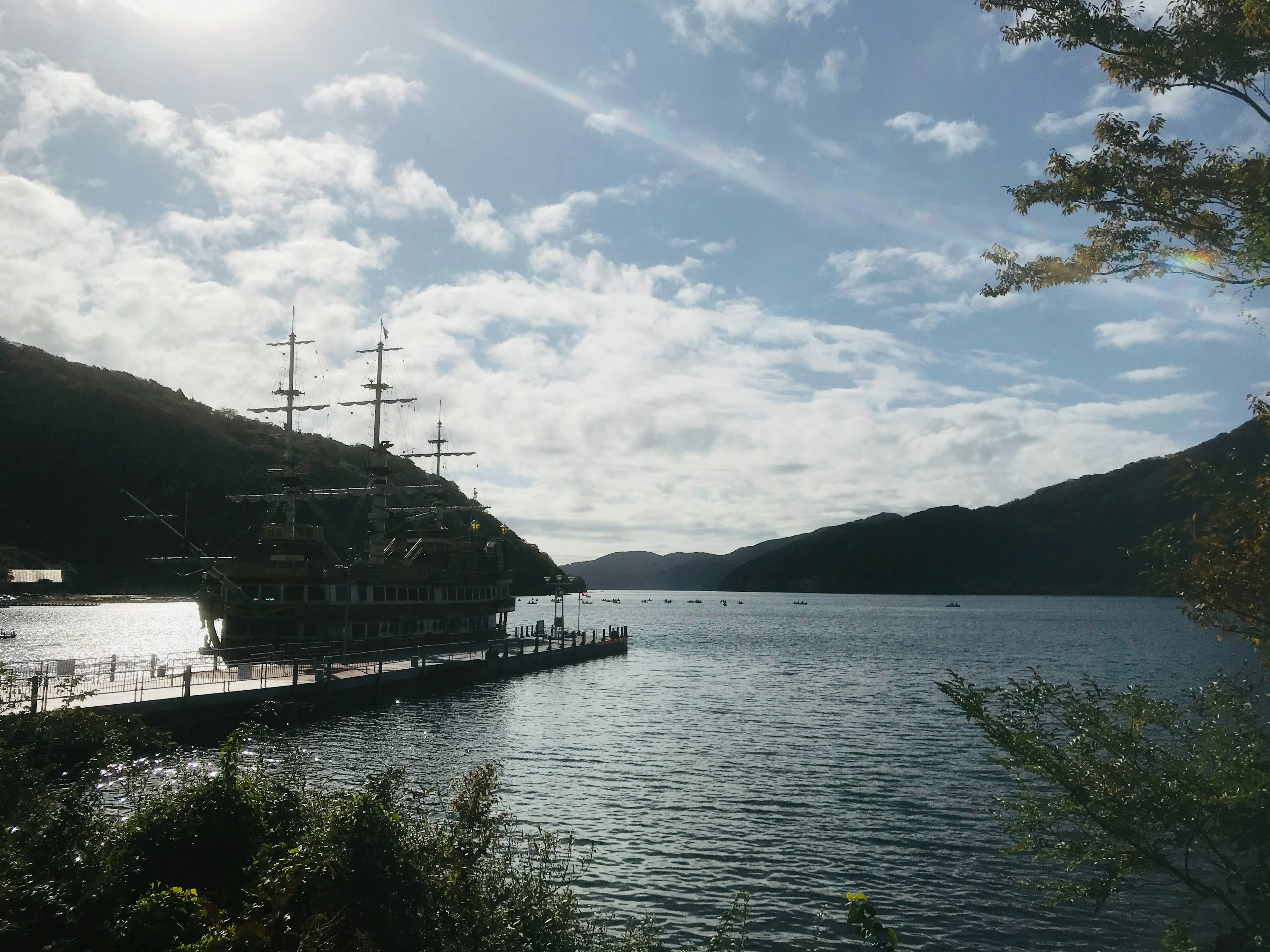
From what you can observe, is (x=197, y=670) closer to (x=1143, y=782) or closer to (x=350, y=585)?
(x=350, y=585)

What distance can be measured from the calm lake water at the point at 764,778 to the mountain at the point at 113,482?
10284 centimetres

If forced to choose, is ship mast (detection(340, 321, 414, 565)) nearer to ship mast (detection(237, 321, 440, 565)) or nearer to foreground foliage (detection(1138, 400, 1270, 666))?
ship mast (detection(237, 321, 440, 565))

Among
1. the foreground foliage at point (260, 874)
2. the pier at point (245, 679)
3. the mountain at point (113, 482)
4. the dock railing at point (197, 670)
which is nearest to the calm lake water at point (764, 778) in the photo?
the pier at point (245, 679)

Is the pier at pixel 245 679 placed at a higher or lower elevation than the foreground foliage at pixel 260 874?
lower

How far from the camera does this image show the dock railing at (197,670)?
26.9 meters

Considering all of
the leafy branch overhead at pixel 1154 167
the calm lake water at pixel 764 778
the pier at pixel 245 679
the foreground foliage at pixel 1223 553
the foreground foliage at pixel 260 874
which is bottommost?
the calm lake water at pixel 764 778

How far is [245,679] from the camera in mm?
38719

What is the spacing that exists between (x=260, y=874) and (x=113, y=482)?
19270 centimetres

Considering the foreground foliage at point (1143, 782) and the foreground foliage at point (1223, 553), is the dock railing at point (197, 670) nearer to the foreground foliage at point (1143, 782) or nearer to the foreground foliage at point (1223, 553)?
the foreground foliage at point (1143, 782)

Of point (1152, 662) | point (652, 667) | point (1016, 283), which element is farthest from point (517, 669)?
point (1152, 662)

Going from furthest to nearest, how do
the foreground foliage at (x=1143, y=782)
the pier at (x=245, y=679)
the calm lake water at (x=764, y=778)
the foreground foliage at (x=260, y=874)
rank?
the pier at (x=245, y=679) → the calm lake water at (x=764, y=778) → the foreground foliage at (x=1143, y=782) → the foreground foliage at (x=260, y=874)

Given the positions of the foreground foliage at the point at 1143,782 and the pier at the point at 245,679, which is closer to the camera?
the foreground foliage at the point at 1143,782

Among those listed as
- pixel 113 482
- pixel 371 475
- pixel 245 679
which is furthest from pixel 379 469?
pixel 113 482

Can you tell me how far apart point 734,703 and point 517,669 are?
18.4 meters
